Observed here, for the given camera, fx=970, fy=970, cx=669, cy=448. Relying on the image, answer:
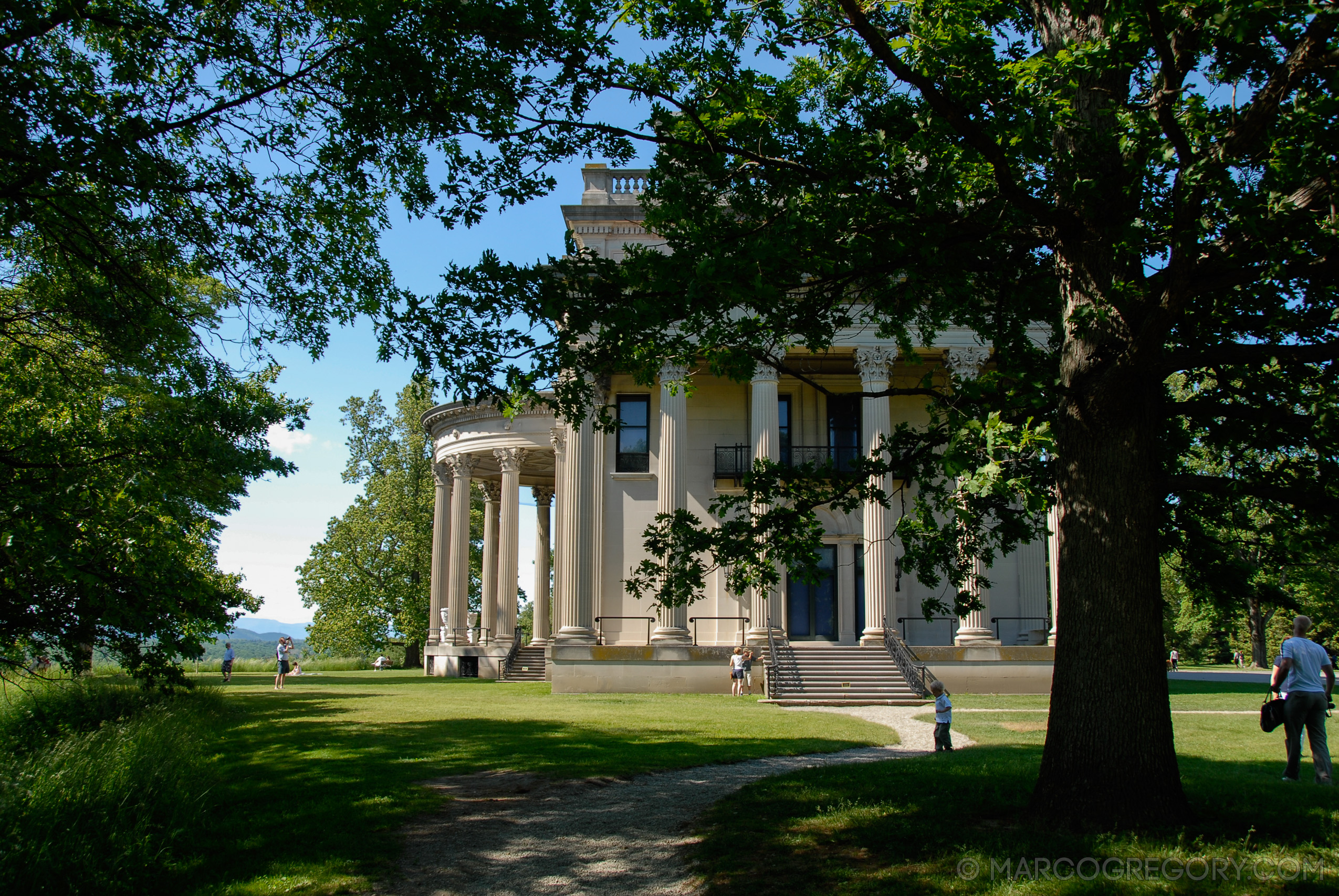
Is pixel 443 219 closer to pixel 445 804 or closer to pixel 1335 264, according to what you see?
pixel 445 804

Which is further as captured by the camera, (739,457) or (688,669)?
(739,457)

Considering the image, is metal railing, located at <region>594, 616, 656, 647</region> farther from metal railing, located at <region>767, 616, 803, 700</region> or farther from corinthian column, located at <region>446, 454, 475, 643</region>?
corinthian column, located at <region>446, 454, 475, 643</region>

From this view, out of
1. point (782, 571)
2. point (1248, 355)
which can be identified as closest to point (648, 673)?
point (782, 571)

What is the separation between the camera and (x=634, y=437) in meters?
33.2

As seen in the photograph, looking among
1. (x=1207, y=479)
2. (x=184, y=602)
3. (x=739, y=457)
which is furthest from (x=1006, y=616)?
(x=184, y=602)

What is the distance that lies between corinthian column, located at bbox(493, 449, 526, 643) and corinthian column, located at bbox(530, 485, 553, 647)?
1.37 meters

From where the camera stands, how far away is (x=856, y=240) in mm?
8484

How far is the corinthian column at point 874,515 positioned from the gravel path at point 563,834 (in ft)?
52.6

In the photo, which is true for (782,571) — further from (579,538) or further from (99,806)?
(99,806)

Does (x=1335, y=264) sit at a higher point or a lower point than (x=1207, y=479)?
higher

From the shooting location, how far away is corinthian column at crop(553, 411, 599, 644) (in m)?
29.6

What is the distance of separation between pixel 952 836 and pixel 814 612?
957 inches

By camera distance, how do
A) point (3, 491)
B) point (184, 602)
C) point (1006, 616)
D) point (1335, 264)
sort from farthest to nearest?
point (1006, 616), point (184, 602), point (3, 491), point (1335, 264)

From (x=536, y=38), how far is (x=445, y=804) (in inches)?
287
